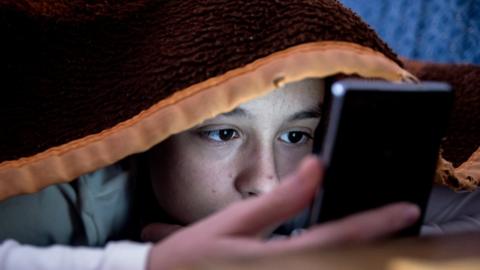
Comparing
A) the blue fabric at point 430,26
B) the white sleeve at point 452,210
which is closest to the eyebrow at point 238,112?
the white sleeve at point 452,210

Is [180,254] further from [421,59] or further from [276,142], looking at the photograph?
[421,59]

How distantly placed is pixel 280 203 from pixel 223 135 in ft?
0.82

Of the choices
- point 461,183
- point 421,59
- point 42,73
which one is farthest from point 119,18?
point 421,59

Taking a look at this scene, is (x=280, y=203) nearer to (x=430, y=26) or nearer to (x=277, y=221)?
(x=277, y=221)

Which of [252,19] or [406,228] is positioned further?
[252,19]

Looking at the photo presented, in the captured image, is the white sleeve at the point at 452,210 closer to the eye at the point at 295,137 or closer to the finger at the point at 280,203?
the eye at the point at 295,137

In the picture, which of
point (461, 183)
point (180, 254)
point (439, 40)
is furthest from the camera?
point (439, 40)

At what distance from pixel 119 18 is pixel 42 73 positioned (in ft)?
0.29

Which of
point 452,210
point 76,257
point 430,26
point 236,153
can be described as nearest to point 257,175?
point 236,153

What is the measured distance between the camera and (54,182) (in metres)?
0.49

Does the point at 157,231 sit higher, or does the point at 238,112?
the point at 238,112

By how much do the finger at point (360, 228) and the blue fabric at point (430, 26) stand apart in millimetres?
737

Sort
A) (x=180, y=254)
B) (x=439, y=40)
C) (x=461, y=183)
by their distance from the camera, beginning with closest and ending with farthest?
(x=180, y=254) < (x=461, y=183) < (x=439, y=40)

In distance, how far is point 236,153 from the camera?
537 mm
